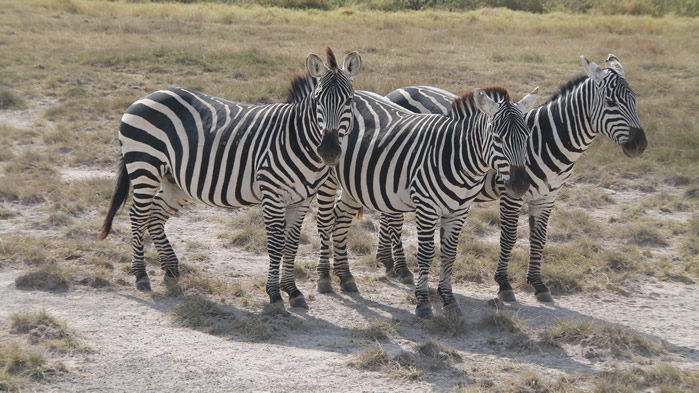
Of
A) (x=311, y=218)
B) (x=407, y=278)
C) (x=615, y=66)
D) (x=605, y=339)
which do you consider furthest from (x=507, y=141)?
(x=311, y=218)

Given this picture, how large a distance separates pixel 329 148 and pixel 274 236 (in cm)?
118

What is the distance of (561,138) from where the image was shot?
23.6ft

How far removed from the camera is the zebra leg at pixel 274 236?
22.5 feet

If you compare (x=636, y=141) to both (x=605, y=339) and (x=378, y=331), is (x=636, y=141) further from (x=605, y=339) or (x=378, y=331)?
(x=378, y=331)

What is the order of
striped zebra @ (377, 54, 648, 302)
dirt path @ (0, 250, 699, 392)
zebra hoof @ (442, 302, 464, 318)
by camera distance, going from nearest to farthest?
dirt path @ (0, 250, 699, 392), zebra hoof @ (442, 302, 464, 318), striped zebra @ (377, 54, 648, 302)

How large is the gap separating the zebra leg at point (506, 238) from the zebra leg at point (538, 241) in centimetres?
21

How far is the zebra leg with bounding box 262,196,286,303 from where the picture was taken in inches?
271

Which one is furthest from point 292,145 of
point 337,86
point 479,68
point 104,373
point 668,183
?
point 479,68

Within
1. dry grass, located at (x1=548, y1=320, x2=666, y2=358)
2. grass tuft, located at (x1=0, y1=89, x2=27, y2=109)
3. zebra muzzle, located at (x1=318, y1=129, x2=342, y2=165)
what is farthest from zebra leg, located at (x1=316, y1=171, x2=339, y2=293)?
grass tuft, located at (x1=0, y1=89, x2=27, y2=109)

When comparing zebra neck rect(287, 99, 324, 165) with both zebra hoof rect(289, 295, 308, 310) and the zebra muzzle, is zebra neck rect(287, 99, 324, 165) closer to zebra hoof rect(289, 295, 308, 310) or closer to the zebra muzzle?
the zebra muzzle

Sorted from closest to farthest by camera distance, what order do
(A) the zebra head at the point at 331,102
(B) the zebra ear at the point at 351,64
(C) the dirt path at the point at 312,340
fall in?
(C) the dirt path at the point at 312,340
(A) the zebra head at the point at 331,102
(B) the zebra ear at the point at 351,64

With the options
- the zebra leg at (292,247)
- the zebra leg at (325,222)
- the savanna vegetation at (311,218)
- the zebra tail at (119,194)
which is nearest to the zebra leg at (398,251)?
the savanna vegetation at (311,218)

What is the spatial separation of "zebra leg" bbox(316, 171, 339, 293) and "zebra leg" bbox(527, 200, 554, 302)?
2.08m

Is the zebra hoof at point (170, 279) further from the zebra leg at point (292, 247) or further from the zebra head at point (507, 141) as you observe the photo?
the zebra head at point (507, 141)
